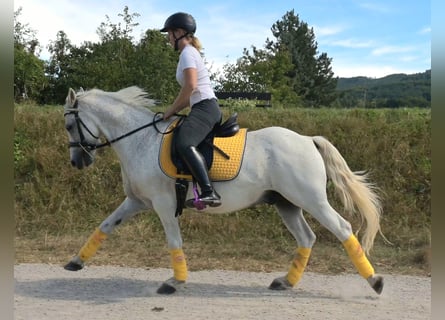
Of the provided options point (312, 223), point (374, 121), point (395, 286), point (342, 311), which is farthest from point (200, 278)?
point (374, 121)

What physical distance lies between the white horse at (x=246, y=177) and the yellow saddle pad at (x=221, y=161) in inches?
2.5

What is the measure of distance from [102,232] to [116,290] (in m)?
0.68

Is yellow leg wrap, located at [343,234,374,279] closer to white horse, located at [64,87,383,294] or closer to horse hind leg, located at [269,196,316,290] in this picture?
white horse, located at [64,87,383,294]

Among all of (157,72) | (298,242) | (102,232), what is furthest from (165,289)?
(157,72)

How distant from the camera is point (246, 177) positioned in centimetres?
518

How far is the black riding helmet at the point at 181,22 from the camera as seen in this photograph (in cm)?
521

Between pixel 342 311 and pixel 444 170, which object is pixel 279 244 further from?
pixel 444 170

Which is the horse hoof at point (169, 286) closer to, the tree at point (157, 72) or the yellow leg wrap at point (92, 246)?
the yellow leg wrap at point (92, 246)

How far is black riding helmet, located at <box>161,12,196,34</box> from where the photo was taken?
205 inches


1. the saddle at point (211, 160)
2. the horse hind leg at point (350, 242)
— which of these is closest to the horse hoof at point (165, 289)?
the saddle at point (211, 160)

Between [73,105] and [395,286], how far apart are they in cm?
432

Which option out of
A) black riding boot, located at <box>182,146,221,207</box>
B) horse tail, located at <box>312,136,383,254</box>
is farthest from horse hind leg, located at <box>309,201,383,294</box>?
black riding boot, located at <box>182,146,221,207</box>

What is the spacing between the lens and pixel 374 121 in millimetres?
11219

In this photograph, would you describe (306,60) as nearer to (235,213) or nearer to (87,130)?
(235,213)
